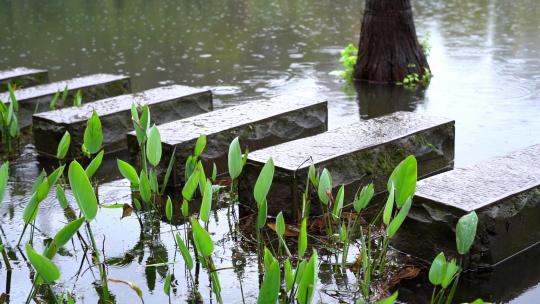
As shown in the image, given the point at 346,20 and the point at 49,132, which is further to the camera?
the point at 346,20

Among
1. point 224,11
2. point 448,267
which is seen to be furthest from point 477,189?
point 224,11

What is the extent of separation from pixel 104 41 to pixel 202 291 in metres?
9.30

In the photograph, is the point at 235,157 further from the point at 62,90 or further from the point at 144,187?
the point at 62,90

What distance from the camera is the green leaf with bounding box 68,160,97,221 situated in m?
3.38

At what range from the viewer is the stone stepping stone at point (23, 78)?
813cm

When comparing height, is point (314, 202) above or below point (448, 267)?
below

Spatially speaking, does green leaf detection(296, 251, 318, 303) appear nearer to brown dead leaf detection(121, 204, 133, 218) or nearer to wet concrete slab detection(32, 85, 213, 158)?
brown dead leaf detection(121, 204, 133, 218)

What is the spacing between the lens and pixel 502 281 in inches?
149

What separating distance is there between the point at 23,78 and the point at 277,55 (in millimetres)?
3520

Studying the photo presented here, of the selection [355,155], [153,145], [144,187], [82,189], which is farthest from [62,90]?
[82,189]

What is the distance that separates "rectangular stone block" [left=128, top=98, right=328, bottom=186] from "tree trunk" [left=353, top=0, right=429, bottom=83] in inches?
84.5

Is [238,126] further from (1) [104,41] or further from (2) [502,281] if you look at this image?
(1) [104,41]

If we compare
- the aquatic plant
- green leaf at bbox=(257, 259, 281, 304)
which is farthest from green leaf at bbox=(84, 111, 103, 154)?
green leaf at bbox=(257, 259, 281, 304)

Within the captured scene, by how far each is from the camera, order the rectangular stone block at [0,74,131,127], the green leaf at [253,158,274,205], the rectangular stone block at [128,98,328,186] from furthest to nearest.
→ the rectangular stone block at [0,74,131,127] → the rectangular stone block at [128,98,328,186] → the green leaf at [253,158,274,205]
